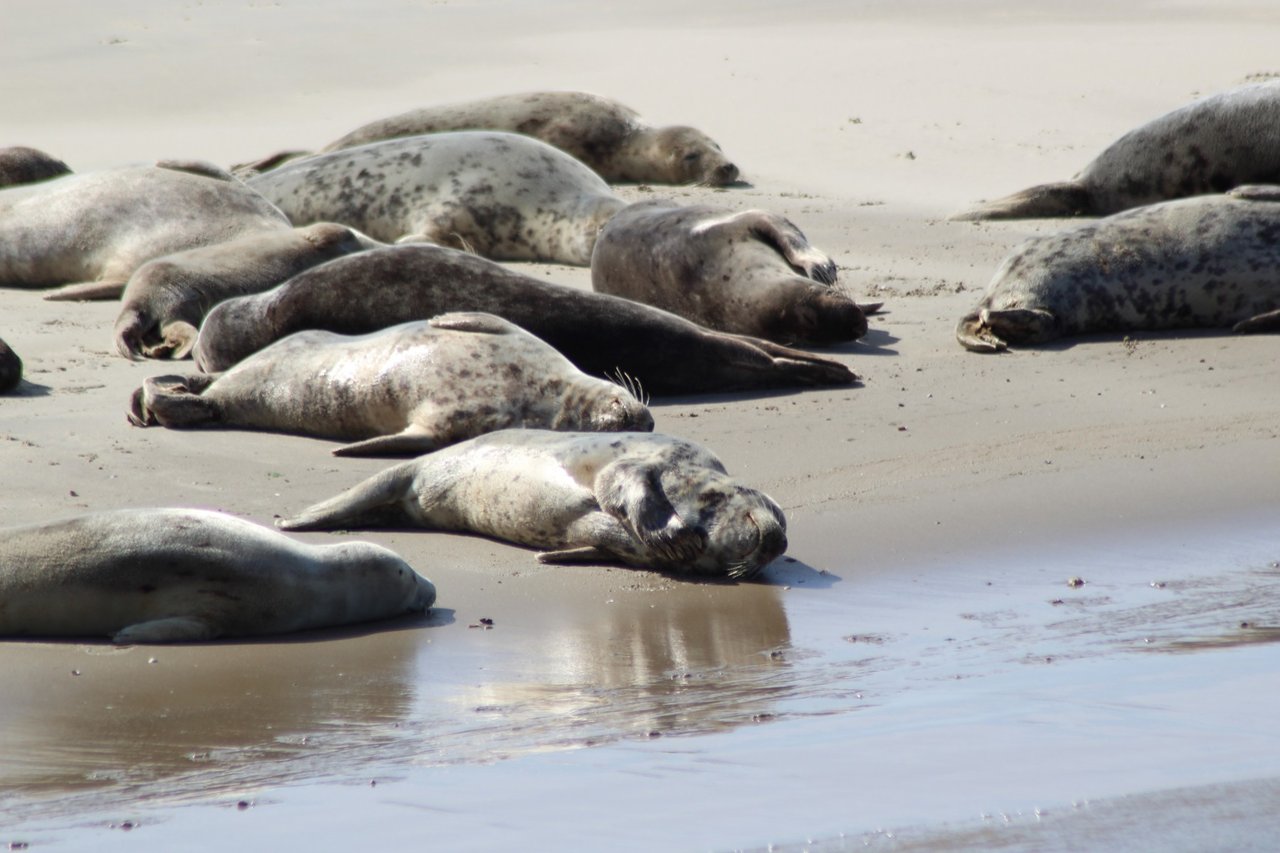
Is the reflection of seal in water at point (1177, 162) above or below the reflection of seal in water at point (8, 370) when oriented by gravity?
above

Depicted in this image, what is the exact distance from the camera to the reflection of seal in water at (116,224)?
8789 millimetres

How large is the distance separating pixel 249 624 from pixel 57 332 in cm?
396

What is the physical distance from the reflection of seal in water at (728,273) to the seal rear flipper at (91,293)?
85.4 inches

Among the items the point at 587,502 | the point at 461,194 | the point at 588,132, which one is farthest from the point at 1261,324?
the point at 588,132

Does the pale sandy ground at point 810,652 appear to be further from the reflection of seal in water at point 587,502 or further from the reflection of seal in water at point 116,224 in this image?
the reflection of seal in water at point 116,224

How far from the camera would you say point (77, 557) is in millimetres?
4043

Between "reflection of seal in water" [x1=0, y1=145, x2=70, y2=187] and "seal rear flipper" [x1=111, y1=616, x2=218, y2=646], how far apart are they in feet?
21.4

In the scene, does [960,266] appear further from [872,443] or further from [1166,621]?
[1166,621]

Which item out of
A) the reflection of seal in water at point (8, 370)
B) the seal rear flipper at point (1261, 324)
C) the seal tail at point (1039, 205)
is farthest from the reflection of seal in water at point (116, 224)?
the seal rear flipper at point (1261, 324)

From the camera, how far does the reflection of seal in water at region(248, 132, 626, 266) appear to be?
9727 mm

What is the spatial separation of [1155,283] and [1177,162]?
9.25 feet

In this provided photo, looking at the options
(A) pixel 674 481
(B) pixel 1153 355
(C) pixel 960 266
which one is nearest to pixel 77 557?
(A) pixel 674 481

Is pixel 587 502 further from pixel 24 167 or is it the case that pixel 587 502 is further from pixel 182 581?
pixel 24 167

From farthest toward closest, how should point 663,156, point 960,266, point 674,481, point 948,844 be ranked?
1. point 663,156
2. point 960,266
3. point 674,481
4. point 948,844
